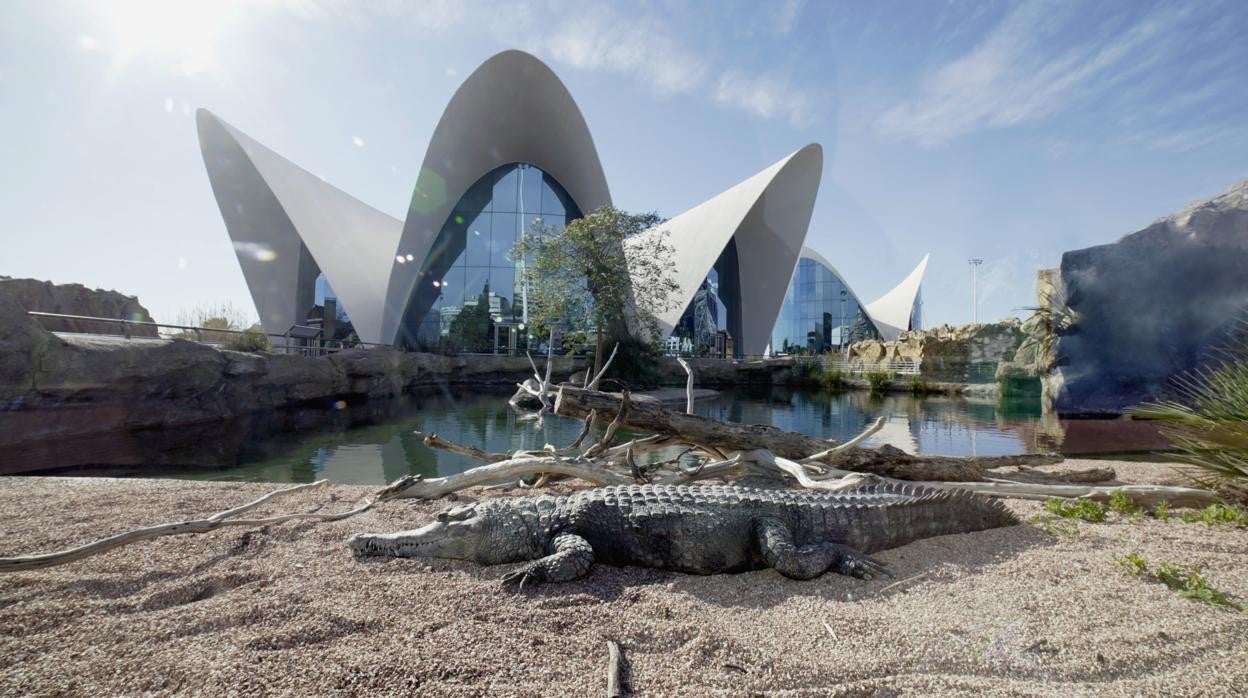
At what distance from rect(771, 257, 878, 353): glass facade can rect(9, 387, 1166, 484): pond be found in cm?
2911

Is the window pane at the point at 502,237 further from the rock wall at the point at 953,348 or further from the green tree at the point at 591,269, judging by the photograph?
the rock wall at the point at 953,348

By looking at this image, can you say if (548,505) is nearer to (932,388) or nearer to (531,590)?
(531,590)

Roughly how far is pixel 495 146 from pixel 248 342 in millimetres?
16778

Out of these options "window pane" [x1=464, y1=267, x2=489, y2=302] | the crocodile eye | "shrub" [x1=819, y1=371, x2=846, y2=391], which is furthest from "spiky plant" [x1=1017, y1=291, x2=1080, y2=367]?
"window pane" [x1=464, y1=267, x2=489, y2=302]

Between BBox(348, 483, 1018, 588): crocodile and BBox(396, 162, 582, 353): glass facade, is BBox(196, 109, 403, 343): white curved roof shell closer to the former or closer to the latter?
BBox(396, 162, 582, 353): glass facade

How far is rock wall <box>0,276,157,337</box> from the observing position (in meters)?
16.1

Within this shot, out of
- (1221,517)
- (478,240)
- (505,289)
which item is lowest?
(1221,517)

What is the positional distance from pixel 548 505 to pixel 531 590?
0.55 metres

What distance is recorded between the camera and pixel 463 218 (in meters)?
27.6

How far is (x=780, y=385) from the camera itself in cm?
2567

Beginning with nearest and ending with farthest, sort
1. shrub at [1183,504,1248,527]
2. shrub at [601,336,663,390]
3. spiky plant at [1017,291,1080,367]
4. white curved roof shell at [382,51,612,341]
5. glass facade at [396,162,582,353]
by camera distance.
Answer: shrub at [1183,504,1248,527] → spiky plant at [1017,291,1080,367] → shrub at [601,336,663,390] → white curved roof shell at [382,51,612,341] → glass facade at [396,162,582,353]

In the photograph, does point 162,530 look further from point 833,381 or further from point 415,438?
point 833,381

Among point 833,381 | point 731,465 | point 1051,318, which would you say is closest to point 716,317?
point 833,381

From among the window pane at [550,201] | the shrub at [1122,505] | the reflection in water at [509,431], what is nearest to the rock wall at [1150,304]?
the reflection in water at [509,431]
